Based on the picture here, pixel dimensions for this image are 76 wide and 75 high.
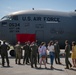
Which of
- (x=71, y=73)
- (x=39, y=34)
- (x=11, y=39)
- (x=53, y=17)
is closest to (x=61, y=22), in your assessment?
(x=53, y=17)

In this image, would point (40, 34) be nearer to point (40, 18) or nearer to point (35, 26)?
point (35, 26)

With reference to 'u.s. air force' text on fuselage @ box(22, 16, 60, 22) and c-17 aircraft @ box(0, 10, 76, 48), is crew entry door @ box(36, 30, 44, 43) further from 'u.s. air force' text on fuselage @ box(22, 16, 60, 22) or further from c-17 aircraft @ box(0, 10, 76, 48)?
'u.s. air force' text on fuselage @ box(22, 16, 60, 22)

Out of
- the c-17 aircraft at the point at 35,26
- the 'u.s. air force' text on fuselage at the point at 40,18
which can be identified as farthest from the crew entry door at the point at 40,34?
the 'u.s. air force' text on fuselage at the point at 40,18

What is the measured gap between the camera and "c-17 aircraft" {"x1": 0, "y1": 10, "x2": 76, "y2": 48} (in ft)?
68.9

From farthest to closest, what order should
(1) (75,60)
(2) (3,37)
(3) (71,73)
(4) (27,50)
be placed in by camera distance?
(2) (3,37)
(4) (27,50)
(1) (75,60)
(3) (71,73)

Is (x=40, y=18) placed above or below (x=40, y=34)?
above

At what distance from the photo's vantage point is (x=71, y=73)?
1205 cm

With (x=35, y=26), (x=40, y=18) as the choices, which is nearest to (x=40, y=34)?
(x=35, y=26)

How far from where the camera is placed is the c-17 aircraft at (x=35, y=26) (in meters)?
21.0

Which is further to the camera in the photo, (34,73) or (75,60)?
(75,60)

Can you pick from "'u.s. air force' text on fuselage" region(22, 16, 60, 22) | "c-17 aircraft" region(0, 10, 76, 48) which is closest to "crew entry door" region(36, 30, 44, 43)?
"c-17 aircraft" region(0, 10, 76, 48)

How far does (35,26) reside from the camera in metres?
21.2

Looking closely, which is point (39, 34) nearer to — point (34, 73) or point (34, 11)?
point (34, 11)

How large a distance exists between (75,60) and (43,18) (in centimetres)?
806
